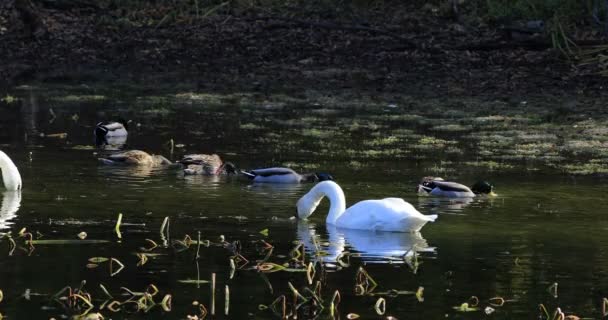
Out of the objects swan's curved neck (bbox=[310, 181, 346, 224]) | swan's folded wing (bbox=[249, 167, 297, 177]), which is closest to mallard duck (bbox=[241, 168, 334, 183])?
swan's folded wing (bbox=[249, 167, 297, 177])

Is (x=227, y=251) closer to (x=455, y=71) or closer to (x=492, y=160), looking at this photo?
(x=492, y=160)

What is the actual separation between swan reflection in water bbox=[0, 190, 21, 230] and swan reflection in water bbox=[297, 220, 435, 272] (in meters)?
A: 2.68

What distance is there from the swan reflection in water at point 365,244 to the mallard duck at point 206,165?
3.74m

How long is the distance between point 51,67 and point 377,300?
19.6 m

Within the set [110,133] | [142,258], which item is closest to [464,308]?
[142,258]

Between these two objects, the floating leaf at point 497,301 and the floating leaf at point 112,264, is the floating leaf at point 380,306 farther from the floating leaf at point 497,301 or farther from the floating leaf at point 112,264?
the floating leaf at point 112,264

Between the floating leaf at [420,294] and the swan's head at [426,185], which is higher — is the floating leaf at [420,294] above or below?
below

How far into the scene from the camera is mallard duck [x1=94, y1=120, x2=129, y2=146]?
21.3 metres

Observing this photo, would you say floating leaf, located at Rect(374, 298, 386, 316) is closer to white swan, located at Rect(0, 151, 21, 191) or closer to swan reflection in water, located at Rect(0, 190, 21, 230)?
swan reflection in water, located at Rect(0, 190, 21, 230)

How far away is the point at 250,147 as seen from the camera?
21.1 meters

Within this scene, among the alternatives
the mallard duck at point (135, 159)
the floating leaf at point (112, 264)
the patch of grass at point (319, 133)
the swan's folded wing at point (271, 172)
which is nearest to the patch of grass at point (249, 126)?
the patch of grass at point (319, 133)

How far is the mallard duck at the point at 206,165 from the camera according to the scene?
18.4 metres

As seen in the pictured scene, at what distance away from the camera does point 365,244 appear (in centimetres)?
1355

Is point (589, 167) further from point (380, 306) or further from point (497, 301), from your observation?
point (380, 306)
